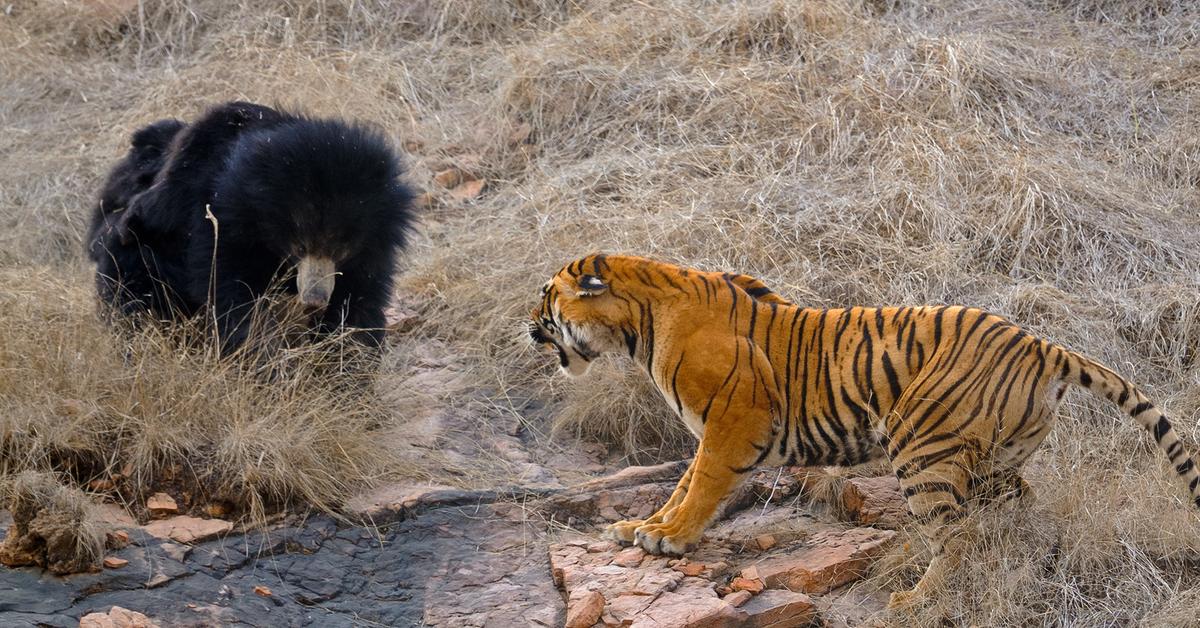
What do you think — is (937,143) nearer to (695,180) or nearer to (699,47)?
(695,180)

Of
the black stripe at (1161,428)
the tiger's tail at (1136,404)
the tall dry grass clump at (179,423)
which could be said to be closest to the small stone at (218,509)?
the tall dry grass clump at (179,423)

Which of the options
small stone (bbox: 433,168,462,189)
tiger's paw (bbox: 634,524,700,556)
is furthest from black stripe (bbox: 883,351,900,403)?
small stone (bbox: 433,168,462,189)

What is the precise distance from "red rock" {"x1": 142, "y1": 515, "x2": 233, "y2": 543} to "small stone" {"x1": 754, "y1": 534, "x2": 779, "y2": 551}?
1.93 m

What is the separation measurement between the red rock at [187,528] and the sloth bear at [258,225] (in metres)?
1.06

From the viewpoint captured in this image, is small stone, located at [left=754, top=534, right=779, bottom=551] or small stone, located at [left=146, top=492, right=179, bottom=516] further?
small stone, located at [left=146, top=492, right=179, bottom=516]

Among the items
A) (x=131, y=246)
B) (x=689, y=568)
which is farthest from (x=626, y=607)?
(x=131, y=246)

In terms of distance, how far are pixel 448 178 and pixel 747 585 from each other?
452 cm

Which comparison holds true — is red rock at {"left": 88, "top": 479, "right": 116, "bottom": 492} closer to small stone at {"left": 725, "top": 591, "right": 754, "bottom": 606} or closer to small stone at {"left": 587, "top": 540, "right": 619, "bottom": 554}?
small stone at {"left": 587, "top": 540, "right": 619, "bottom": 554}

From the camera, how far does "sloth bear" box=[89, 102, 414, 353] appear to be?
219 inches

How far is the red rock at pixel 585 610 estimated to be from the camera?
4215 mm

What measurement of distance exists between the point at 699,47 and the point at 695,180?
1.61m

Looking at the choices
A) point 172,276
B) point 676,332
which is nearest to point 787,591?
point 676,332

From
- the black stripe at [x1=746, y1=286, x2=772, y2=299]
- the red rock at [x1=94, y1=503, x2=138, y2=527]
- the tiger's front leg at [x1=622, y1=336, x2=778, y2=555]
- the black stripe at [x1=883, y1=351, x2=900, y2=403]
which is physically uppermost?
the black stripe at [x1=746, y1=286, x2=772, y2=299]

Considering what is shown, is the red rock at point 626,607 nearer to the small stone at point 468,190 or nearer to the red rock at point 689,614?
the red rock at point 689,614
